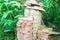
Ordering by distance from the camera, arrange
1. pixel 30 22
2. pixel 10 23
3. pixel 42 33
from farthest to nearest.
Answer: pixel 10 23
pixel 42 33
pixel 30 22

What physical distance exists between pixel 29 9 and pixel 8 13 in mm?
536

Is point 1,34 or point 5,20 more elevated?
point 5,20

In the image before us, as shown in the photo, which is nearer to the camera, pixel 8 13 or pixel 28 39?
pixel 28 39

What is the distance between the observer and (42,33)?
10.0ft

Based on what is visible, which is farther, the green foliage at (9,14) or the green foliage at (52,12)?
the green foliage at (52,12)

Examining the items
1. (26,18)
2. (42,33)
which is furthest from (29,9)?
(42,33)

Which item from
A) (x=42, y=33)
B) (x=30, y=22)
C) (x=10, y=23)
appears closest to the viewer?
(x=30, y=22)

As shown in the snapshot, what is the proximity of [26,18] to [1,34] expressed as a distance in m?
0.93

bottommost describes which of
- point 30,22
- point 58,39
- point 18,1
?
point 58,39

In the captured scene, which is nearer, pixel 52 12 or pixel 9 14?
pixel 9 14

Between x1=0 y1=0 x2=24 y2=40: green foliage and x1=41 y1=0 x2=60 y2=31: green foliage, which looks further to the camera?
x1=41 y1=0 x2=60 y2=31: green foliage

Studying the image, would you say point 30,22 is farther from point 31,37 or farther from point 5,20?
point 5,20

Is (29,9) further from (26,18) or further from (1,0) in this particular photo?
(1,0)

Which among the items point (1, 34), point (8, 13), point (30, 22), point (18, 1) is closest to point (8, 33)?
point (1, 34)
